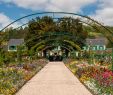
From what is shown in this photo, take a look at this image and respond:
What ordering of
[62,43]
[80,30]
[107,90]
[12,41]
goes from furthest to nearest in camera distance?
[12,41], [80,30], [62,43], [107,90]

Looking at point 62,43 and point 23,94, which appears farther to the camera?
point 62,43

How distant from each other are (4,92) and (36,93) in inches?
67.6

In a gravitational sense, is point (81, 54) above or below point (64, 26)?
below

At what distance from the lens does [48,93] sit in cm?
1652

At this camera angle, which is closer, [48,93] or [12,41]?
[48,93]

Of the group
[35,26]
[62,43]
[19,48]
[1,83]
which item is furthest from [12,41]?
[1,83]

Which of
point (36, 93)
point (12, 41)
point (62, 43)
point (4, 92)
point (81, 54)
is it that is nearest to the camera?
point (4, 92)

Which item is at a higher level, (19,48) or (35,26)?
(35,26)

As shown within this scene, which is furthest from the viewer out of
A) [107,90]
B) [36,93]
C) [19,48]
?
[19,48]

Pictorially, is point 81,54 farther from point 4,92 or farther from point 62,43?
point 4,92

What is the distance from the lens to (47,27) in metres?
77.3

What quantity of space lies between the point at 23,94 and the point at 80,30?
6363 cm

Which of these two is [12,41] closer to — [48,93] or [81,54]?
[81,54]

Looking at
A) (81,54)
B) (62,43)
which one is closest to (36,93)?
(81,54)
